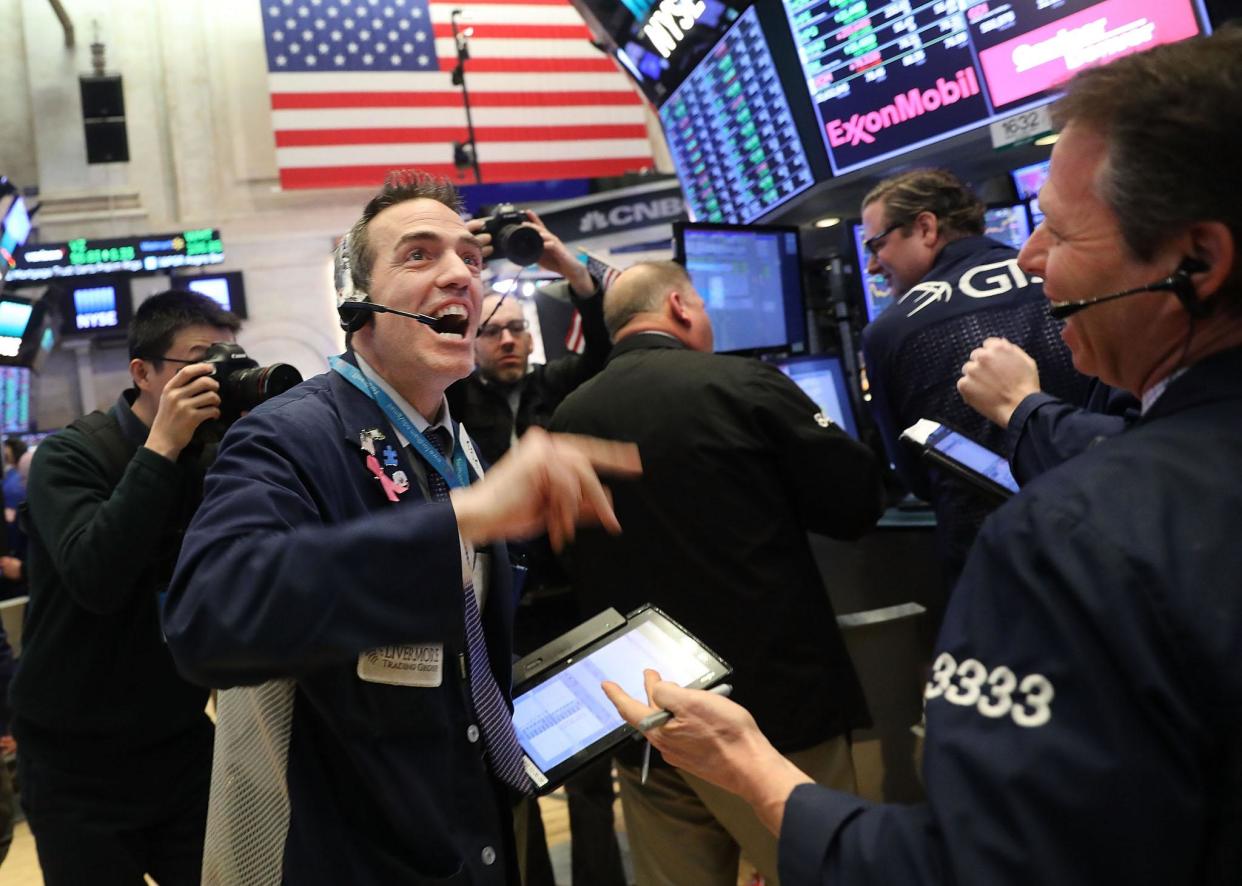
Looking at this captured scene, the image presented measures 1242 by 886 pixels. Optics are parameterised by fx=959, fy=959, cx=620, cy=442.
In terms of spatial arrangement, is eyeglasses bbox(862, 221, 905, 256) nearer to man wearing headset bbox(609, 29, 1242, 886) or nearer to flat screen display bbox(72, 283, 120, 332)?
man wearing headset bbox(609, 29, 1242, 886)

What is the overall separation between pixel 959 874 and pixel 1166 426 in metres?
0.42

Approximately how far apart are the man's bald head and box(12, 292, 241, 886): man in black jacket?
3.77 ft

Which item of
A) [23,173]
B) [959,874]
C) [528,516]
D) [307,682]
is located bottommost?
[959,874]

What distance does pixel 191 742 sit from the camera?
221cm

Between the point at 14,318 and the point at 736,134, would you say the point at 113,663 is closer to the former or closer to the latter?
the point at 736,134

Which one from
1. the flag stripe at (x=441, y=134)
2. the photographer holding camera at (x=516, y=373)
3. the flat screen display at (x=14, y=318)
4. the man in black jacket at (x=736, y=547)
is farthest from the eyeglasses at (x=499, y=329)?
the flag stripe at (x=441, y=134)

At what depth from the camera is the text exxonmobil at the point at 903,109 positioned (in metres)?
3.23

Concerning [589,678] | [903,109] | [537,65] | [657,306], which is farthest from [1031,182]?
[537,65]

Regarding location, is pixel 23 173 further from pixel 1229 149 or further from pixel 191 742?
pixel 1229 149

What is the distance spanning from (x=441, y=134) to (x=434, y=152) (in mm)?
205

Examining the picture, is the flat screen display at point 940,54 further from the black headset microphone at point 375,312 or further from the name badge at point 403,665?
the name badge at point 403,665

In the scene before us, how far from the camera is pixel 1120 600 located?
72 centimetres

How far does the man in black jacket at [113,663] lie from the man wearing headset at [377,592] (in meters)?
0.73

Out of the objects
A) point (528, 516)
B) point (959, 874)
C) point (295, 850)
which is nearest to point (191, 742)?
point (295, 850)
